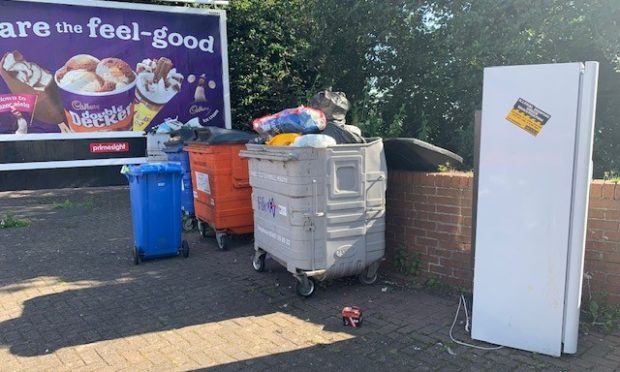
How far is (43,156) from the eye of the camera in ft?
32.6

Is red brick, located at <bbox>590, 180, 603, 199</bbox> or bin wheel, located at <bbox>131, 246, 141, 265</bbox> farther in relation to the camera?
bin wheel, located at <bbox>131, 246, 141, 265</bbox>

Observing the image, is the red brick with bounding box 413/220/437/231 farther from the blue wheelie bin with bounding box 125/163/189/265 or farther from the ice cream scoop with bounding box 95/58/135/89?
the ice cream scoop with bounding box 95/58/135/89

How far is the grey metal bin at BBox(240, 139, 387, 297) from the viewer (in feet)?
15.1

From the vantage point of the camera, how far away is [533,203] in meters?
3.53

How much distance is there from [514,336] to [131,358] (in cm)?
283

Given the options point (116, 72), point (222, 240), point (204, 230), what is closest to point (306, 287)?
point (222, 240)

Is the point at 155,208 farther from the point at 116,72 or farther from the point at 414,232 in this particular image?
the point at 116,72

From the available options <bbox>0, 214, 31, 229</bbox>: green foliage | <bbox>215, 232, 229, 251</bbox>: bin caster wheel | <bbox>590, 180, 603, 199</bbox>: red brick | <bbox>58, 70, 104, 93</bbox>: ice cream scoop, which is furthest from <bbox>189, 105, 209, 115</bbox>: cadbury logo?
<bbox>590, 180, 603, 199</bbox>: red brick

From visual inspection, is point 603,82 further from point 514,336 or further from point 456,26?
point 514,336

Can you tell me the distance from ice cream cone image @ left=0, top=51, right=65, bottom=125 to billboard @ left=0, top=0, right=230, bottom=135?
17 mm

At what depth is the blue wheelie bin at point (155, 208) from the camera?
630cm

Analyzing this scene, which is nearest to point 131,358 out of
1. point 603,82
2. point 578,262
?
point 578,262

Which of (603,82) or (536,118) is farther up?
(603,82)

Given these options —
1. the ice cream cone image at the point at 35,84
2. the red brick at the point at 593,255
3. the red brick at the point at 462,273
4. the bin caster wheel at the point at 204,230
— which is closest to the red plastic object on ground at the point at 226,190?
the bin caster wheel at the point at 204,230
